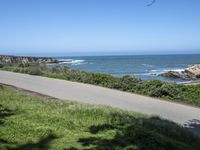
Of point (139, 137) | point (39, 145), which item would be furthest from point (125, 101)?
point (39, 145)

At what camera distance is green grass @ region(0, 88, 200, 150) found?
719 cm

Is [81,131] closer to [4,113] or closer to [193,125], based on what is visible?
[4,113]

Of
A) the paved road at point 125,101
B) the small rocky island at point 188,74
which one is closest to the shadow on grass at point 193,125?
the paved road at point 125,101

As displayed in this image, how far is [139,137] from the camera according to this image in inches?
310

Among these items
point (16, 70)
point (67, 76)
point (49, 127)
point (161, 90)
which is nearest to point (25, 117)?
point (49, 127)

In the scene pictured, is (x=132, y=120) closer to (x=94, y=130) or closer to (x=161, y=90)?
(x=94, y=130)

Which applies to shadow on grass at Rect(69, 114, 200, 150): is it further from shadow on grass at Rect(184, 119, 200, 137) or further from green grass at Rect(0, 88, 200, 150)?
shadow on grass at Rect(184, 119, 200, 137)

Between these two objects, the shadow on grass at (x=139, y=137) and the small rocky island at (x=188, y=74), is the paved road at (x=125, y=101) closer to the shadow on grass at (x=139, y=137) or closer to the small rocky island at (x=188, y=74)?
the shadow on grass at (x=139, y=137)

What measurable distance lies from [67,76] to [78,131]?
16720 mm

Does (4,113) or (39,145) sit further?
(4,113)

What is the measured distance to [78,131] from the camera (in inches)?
322

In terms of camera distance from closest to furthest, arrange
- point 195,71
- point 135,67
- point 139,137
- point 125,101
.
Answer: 1. point 139,137
2. point 125,101
3. point 195,71
4. point 135,67

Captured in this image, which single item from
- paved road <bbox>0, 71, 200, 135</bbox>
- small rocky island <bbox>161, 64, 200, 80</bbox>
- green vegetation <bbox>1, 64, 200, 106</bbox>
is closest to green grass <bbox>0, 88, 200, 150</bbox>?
paved road <bbox>0, 71, 200, 135</bbox>

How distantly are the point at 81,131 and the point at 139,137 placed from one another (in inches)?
49.8
